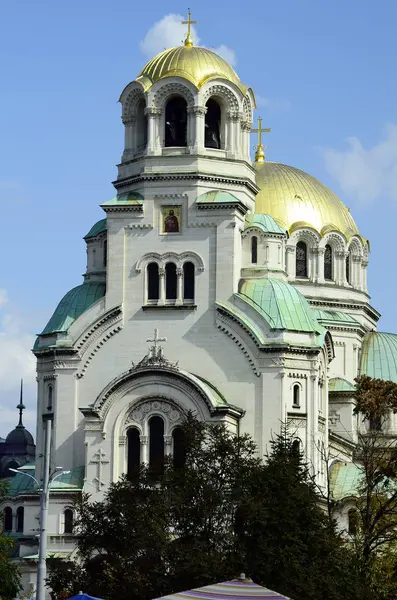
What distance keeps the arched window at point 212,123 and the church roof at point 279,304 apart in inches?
222

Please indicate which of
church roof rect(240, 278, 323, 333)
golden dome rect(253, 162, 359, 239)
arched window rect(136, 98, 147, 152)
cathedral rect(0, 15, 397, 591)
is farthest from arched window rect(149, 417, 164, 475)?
golden dome rect(253, 162, 359, 239)

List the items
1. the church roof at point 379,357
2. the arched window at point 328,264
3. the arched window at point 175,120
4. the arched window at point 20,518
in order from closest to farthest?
1. the arched window at point 175,120
2. the arched window at point 20,518
3. the church roof at point 379,357
4. the arched window at point 328,264

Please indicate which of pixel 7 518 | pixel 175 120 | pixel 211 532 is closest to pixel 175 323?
pixel 175 120

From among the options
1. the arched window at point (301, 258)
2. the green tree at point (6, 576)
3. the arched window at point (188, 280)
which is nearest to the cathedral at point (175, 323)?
the arched window at point (188, 280)

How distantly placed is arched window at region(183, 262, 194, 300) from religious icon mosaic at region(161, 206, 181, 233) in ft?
4.75

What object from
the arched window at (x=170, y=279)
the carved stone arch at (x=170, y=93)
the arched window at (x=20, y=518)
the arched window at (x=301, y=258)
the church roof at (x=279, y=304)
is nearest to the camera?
the church roof at (x=279, y=304)

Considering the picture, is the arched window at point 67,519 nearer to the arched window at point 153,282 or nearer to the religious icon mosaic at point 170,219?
the arched window at point 153,282

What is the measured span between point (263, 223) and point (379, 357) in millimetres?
11376

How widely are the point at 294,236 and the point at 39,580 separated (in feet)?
118

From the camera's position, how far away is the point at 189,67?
74188mm

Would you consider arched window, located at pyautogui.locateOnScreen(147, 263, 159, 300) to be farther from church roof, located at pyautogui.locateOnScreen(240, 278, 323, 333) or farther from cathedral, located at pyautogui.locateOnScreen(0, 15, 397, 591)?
church roof, located at pyautogui.locateOnScreen(240, 278, 323, 333)

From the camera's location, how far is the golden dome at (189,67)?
7394 centimetres

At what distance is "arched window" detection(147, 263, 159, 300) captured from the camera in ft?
239

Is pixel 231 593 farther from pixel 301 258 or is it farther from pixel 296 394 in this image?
pixel 301 258
